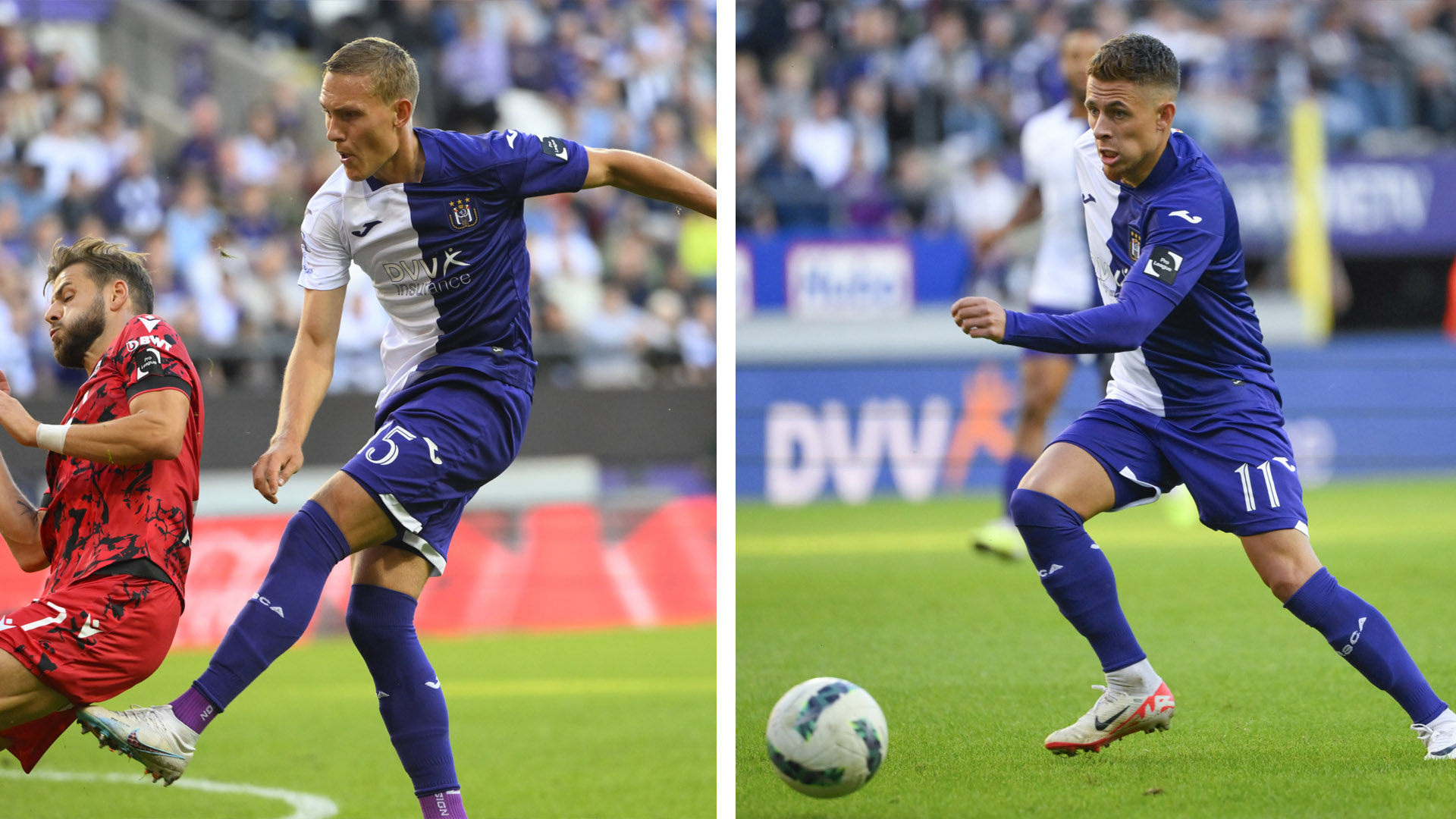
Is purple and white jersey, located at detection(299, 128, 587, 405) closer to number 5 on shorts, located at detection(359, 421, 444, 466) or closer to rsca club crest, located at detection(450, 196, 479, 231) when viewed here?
rsca club crest, located at detection(450, 196, 479, 231)

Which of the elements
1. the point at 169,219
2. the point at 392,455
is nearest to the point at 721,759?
the point at 392,455

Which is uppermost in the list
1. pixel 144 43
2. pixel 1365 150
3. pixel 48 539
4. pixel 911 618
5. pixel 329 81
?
pixel 144 43

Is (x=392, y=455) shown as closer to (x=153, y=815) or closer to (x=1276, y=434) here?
(x=153, y=815)

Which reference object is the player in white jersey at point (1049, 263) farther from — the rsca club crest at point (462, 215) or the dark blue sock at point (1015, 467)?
the rsca club crest at point (462, 215)

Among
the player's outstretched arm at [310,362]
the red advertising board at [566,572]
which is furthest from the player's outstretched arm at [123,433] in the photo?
the red advertising board at [566,572]

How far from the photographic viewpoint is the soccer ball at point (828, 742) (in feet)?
13.1

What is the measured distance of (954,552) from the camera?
9547 millimetres

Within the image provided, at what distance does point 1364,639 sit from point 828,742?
63.3 inches

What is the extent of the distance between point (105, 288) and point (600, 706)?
4.17 metres

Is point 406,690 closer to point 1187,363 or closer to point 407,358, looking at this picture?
point 407,358

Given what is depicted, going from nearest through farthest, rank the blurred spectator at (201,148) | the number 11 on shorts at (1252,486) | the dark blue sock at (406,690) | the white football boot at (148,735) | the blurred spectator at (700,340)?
the white football boot at (148,735) → the dark blue sock at (406,690) → the number 11 on shorts at (1252,486) → the blurred spectator at (700,340) → the blurred spectator at (201,148)

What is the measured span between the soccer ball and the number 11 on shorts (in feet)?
4.15

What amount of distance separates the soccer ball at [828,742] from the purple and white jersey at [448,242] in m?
1.27

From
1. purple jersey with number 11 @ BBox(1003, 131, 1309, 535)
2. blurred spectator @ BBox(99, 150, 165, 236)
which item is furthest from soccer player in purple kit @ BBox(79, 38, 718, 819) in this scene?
blurred spectator @ BBox(99, 150, 165, 236)
